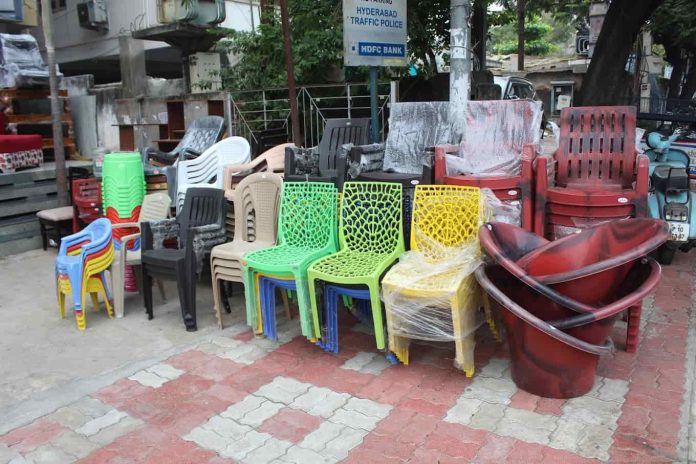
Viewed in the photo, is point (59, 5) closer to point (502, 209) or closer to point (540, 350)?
point (502, 209)

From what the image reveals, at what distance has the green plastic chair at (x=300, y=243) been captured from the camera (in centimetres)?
395

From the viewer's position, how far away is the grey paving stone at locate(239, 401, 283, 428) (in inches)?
127

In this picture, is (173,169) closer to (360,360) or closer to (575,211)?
(360,360)

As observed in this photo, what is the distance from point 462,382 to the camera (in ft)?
11.6

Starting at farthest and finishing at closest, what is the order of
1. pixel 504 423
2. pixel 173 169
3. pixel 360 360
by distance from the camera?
pixel 173 169
pixel 360 360
pixel 504 423

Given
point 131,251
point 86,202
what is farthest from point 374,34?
point 86,202

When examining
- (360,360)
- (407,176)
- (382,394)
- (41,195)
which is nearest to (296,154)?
(407,176)

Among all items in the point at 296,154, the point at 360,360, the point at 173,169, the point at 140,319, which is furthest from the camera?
the point at 173,169

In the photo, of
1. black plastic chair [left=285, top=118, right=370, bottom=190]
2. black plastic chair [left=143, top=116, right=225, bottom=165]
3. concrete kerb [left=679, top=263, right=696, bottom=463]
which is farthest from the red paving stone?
black plastic chair [left=143, top=116, right=225, bottom=165]

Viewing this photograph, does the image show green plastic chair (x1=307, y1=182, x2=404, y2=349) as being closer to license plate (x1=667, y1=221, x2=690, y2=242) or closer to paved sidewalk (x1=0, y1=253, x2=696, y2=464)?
paved sidewalk (x1=0, y1=253, x2=696, y2=464)

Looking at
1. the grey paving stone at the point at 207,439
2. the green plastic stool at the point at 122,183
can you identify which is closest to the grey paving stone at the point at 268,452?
the grey paving stone at the point at 207,439

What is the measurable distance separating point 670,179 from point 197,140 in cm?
538

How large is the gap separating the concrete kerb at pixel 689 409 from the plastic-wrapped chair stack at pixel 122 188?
4713mm

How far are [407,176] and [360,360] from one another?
64.1 inches
